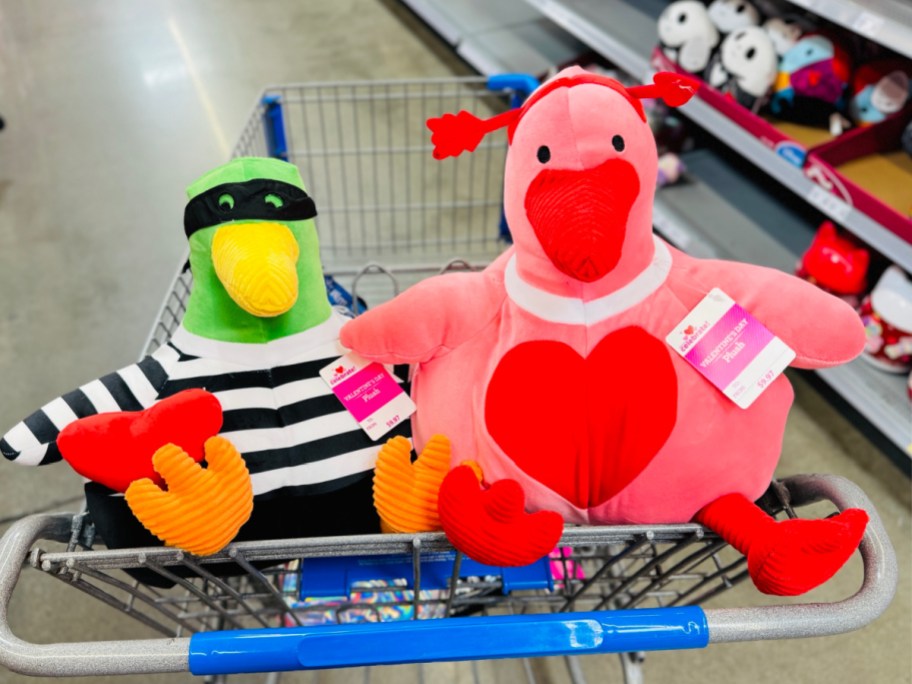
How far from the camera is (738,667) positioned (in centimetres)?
Answer: 140

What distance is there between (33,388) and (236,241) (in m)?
1.39

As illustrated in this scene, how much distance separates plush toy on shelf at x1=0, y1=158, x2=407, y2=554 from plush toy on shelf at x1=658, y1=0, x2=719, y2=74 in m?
1.36

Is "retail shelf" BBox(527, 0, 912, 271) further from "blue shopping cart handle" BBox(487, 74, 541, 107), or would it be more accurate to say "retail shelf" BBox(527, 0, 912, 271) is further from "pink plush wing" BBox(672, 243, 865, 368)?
"pink plush wing" BBox(672, 243, 865, 368)

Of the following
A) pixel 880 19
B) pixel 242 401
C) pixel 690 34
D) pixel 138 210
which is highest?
pixel 880 19

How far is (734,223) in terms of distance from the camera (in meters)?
1.99

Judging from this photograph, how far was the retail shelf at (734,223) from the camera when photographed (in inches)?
68.7

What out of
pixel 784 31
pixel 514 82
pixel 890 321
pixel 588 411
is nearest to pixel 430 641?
pixel 588 411

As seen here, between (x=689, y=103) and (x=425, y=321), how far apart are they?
1346 mm

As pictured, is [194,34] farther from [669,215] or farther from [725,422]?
[725,422]

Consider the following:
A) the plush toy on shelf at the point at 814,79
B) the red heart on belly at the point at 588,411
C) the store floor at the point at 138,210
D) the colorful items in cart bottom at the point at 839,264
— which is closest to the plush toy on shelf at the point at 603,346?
the red heart on belly at the point at 588,411

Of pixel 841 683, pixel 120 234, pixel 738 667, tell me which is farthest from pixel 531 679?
pixel 120 234

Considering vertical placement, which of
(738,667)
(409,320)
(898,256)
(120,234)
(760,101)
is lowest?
(738,667)

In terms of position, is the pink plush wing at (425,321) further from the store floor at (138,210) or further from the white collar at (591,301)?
the store floor at (138,210)

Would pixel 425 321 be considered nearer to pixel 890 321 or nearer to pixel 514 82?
pixel 514 82
